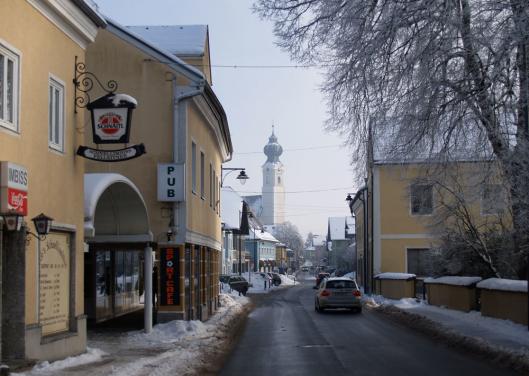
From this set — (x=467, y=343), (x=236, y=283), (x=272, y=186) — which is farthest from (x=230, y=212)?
(x=272, y=186)

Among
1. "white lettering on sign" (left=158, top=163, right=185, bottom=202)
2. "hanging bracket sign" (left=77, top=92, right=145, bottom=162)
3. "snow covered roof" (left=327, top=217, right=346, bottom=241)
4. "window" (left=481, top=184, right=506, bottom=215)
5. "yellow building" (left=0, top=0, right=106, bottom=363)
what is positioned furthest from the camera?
"snow covered roof" (left=327, top=217, right=346, bottom=241)

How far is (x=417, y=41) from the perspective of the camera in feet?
51.7

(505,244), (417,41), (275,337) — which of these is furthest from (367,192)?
(417,41)

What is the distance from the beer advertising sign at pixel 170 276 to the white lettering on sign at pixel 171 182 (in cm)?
154

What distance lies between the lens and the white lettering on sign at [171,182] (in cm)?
1945

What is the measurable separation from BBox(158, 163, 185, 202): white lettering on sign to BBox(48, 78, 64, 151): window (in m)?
6.88

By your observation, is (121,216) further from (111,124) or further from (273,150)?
(273,150)

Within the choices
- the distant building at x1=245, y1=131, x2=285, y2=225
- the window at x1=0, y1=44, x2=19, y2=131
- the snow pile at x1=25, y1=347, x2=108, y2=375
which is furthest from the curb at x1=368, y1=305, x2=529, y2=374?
the distant building at x1=245, y1=131, x2=285, y2=225

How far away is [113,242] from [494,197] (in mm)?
10398

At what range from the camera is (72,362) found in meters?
12.1

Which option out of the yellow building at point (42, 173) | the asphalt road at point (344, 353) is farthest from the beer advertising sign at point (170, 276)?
the yellow building at point (42, 173)

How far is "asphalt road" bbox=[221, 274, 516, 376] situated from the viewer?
12617 millimetres

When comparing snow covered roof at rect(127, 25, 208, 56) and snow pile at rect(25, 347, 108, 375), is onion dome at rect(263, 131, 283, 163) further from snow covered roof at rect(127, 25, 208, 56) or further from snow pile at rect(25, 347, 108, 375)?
snow pile at rect(25, 347, 108, 375)

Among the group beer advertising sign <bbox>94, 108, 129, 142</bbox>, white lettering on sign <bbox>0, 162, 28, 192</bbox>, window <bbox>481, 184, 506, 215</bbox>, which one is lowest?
white lettering on sign <bbox>0, 162, 28, 192</bbox>
